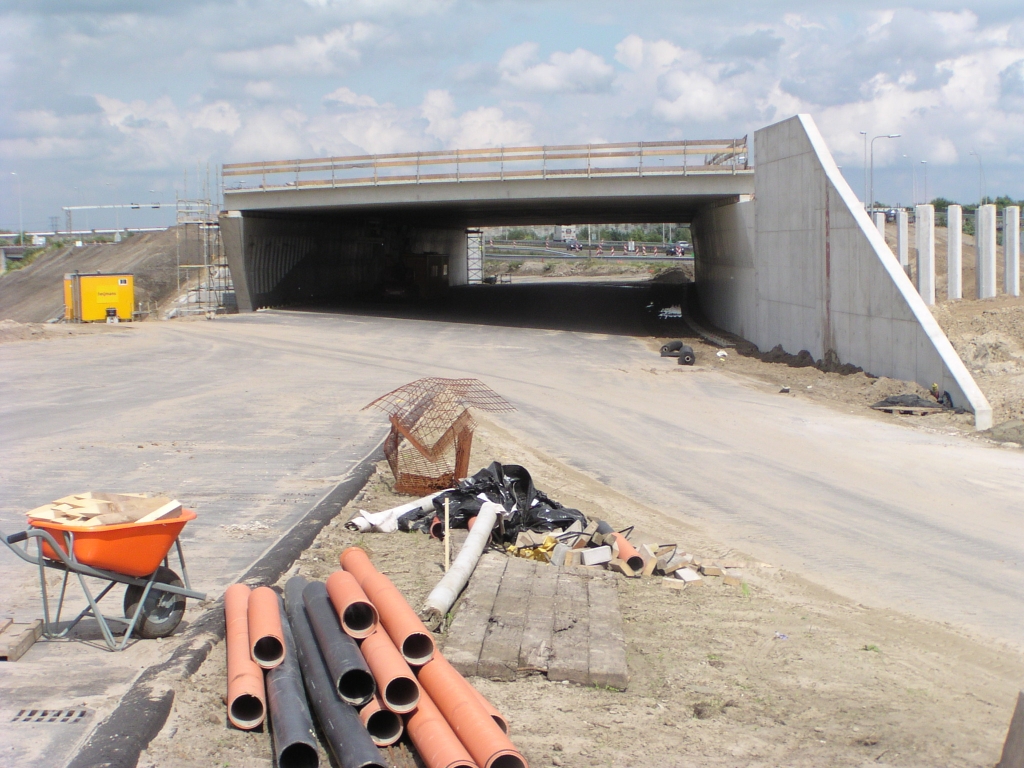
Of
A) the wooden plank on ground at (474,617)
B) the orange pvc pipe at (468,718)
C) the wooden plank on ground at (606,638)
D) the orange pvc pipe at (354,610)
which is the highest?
the orange pvc pipe at (354,610)

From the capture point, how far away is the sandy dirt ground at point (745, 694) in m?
4.96

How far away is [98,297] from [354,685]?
36.6 metres

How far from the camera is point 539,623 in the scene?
639cm

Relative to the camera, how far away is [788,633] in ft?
22.4

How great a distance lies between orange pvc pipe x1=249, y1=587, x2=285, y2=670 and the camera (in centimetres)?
525

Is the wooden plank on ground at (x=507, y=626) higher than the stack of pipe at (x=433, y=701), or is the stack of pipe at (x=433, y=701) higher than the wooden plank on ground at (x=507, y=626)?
the stack of pipe at (x=433, y=701)

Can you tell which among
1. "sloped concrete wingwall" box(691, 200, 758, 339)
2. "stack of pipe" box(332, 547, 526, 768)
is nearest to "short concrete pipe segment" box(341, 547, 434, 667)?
"stack of pipe" box(332, 547, 526, 768)

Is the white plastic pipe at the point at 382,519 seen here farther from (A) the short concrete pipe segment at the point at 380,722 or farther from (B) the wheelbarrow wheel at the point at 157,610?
(A) the short concrete pipe segment at the point at 380,722

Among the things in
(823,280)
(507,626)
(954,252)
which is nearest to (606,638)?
(507,626)

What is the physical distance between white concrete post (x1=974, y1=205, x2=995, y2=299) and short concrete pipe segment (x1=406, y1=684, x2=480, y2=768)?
23.1m


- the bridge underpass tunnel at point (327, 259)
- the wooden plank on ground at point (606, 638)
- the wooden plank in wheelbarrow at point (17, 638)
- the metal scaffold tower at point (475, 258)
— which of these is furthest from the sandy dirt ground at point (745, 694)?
the metal scaffold tower at point (475, 258)

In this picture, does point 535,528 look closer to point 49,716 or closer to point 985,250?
point 49,716

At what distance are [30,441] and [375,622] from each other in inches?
403

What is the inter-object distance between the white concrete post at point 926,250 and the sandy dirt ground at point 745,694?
Result: 18163 mm
